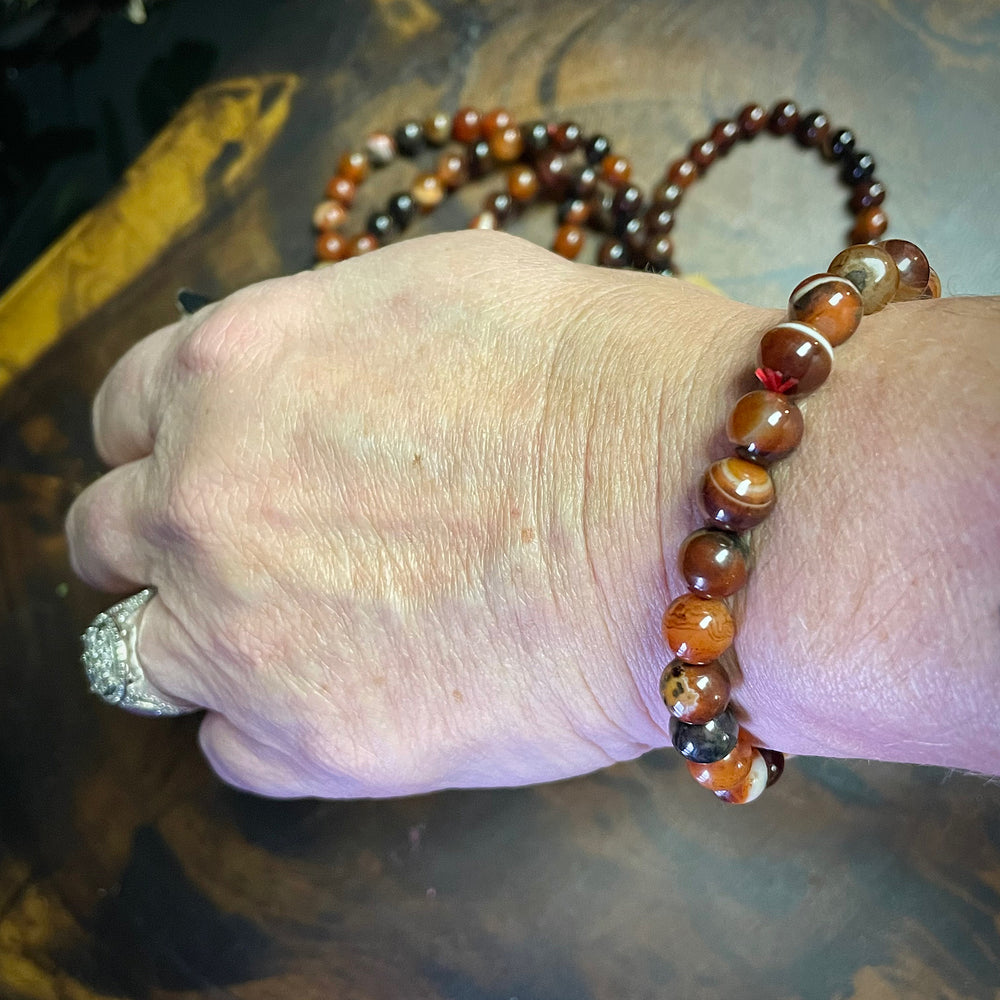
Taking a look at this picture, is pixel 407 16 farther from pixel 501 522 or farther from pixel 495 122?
pixel 501 522

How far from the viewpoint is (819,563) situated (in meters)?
0.46

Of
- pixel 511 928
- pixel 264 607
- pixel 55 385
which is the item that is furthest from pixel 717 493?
pixel 55 385

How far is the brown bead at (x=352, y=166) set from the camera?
90 cm

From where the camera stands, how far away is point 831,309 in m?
0.47

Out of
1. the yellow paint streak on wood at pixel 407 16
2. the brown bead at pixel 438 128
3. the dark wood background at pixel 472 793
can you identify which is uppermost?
the yellow paint streak on wood at pixel 407 16

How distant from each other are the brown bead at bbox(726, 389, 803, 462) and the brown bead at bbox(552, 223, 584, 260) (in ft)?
1.59

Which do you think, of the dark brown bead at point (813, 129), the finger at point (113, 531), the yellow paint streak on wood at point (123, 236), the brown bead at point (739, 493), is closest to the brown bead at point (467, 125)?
the yellow paint streak on wood at point (123, 236)

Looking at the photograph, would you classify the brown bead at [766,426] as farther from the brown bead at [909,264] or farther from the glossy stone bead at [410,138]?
the glossy stone bead at [410,138]

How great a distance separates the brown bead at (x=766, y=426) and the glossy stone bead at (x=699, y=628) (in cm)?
9

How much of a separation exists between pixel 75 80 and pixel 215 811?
0.92 m

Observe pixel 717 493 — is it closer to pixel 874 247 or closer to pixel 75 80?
pixel 874 247

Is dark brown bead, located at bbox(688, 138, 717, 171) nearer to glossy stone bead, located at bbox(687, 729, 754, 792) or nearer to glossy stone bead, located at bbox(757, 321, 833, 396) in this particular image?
glossy stone bead, located at bbox(757, 321, 833, 396)

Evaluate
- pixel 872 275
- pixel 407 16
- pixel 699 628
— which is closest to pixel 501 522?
pixel 699 628

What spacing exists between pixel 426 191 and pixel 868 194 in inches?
18.3
